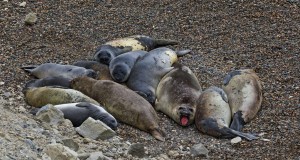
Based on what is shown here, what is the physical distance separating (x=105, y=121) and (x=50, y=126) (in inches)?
27.8

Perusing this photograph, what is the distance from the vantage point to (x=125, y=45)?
10.0 m

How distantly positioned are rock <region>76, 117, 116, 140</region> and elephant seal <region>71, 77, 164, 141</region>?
2.20ft

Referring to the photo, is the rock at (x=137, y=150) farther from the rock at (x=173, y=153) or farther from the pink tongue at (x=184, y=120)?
the pink tongue at (x=184, y=120)

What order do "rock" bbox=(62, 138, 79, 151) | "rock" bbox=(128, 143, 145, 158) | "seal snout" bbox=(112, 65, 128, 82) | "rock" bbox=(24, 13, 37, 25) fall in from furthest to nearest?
1. "rock" bbox=(24, 13, 37, 25)
2. "seal snout" bbox=(112, 65, 128, 82)
3. "rock" bbox=(128, 143, 145, 158)
4. "rock" bbox=(62, 138, 79, 151)

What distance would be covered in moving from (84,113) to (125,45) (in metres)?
2.37

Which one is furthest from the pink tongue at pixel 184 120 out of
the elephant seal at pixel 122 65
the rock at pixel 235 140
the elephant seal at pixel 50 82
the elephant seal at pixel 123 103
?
the elephant seal at pixel 50 82

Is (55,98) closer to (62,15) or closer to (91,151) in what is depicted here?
(91,151)

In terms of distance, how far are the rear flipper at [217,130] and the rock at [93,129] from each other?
120 centimetres

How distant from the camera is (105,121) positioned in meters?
7.84

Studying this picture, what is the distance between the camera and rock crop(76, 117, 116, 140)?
24.2ft

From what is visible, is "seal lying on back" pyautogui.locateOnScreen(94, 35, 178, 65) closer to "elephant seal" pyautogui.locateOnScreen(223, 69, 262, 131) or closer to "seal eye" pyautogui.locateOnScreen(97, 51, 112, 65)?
"seal eye" pyautogui.locateOnScreen(97, 51, 112, 65)

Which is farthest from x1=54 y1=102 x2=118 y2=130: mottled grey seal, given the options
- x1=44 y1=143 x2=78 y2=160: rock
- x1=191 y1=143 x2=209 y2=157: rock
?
x1=44 y1=143 x2=78 y2=160: rock

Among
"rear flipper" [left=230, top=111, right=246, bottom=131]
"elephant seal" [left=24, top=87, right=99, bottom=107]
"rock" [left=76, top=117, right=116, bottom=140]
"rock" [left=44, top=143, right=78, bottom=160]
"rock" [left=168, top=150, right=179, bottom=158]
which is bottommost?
"rear flipper" [left=230, top=111, right=246, bottom=131]

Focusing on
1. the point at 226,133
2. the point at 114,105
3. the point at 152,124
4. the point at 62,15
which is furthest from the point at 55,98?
the point at 62,15
